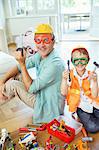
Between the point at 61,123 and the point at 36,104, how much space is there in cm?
34

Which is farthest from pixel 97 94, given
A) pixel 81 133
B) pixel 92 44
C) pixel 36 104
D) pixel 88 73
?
pixel 92 44

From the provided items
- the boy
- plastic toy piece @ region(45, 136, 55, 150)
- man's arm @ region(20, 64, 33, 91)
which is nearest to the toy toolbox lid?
the boy

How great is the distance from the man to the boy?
0.16 metres

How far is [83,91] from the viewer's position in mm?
1367

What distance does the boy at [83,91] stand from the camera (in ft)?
4.21

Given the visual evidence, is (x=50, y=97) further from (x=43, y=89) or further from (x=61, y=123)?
(x=61, y=123)


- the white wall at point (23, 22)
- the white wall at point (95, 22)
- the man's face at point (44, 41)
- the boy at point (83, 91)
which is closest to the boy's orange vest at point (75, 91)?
the boy at point (83, 91)

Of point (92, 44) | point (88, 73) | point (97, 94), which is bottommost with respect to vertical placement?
point (92, 44)

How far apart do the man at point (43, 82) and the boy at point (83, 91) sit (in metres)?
0.16

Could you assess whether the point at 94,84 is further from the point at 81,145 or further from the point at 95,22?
the point at 95,22

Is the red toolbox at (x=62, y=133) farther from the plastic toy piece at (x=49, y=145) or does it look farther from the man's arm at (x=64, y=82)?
the man's arm at (x=64, y=82)

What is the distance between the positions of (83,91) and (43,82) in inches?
11.2

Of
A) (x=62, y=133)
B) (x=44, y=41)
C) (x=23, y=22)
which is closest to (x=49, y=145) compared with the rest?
(x=62, y=133)

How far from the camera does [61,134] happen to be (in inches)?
49.6
